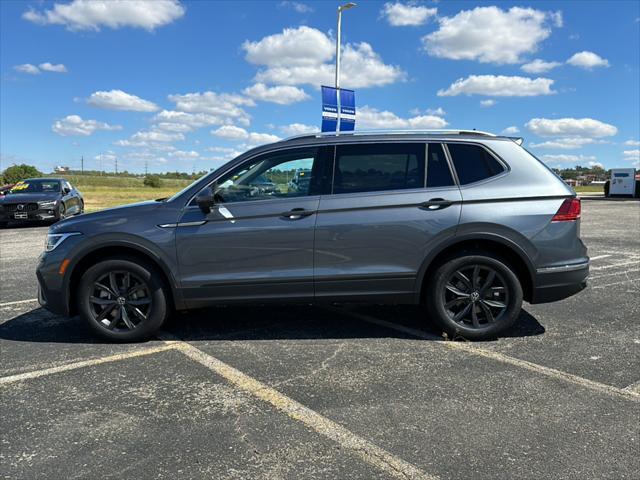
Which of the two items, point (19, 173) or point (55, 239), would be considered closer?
point (55, 239)

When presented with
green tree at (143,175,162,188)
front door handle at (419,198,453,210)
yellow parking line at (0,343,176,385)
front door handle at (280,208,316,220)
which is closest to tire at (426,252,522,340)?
front door handle at (419,198,453,210)

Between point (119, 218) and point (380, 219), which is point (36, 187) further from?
point (380, 219)

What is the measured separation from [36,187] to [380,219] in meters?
15.0

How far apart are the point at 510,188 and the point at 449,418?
225 cm

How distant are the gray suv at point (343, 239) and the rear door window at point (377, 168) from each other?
10 mm

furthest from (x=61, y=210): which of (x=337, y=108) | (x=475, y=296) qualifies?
(x=475, y=296)

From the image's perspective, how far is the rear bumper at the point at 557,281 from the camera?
14.7 ft

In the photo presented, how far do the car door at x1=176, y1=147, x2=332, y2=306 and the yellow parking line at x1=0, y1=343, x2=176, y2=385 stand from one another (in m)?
0.50

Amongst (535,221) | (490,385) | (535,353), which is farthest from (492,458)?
(535,221)

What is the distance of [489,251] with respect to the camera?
15.1ft

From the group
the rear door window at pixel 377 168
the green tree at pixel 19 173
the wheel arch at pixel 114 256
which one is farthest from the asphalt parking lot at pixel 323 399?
the green tree at pixel 19 173

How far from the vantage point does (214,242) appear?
14.6 feet

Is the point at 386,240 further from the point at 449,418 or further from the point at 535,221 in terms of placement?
the point at 449,418

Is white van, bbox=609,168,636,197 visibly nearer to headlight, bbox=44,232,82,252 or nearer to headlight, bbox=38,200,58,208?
headlight, bbox=38,200,58,208
